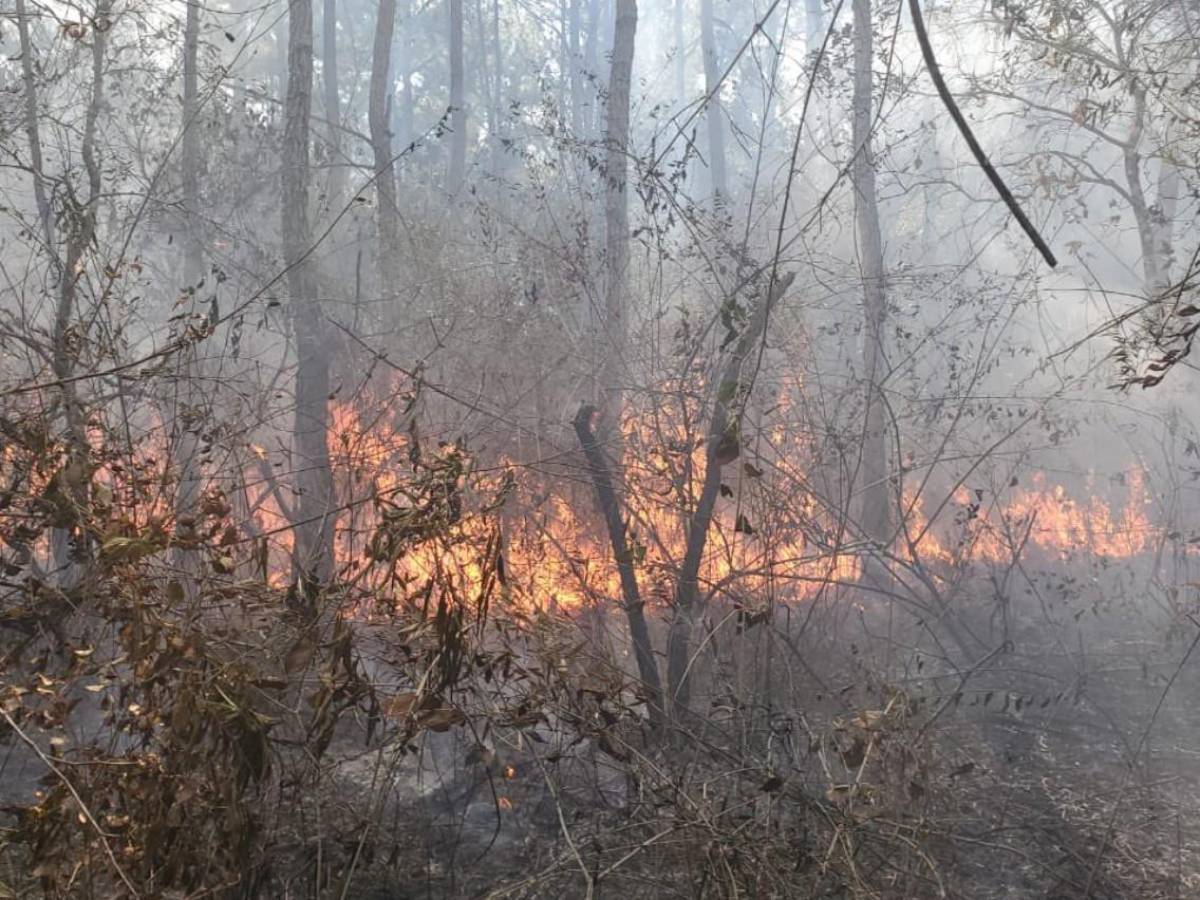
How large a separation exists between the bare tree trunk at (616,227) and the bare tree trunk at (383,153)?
2.31 m

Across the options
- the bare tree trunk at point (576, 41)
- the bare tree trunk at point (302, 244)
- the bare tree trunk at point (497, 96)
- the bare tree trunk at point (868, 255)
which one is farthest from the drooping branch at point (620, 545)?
the bare tree trunk at point (576, 41)

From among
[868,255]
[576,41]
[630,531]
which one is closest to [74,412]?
[630,531]

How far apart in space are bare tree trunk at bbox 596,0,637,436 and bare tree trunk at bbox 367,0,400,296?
7.57 feet

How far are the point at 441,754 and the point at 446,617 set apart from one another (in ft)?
11.2

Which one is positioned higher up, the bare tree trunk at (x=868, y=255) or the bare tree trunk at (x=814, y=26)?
the bare tree trunk at (x=814, y=26)

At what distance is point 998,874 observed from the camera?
4797 millimetres

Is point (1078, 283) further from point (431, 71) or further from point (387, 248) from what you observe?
point (431, 71)

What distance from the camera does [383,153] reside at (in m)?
12.4

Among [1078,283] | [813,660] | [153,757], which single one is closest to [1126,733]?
[813,660]

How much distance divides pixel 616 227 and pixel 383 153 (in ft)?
10.5

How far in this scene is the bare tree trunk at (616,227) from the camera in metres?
7.72

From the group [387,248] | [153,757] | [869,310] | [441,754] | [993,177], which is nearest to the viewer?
[993,177]

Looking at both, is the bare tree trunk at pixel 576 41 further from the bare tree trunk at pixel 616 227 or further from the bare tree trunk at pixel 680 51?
the bare tree trunk at pixel 616 227

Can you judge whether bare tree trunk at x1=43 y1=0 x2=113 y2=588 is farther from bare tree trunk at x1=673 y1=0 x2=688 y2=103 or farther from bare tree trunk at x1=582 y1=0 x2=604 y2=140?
bare tree trunk at x1=673 y1=0 x2=688 y2=103
